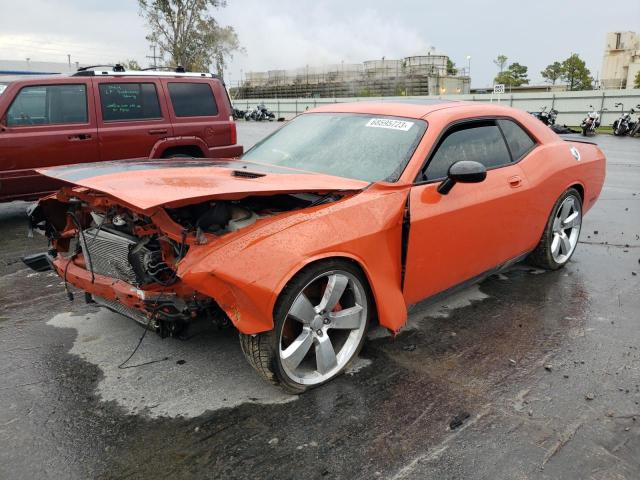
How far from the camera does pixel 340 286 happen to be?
2998 millimetres

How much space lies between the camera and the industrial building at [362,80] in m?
65.4

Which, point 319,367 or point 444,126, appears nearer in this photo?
point 319,367

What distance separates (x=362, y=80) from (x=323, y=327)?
241 ft

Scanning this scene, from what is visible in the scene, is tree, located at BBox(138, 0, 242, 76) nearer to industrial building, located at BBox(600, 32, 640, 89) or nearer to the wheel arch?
the wheel arch

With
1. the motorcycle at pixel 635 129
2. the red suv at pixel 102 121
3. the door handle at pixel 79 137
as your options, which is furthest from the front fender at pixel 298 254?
the motorcycle at pixel 635 129

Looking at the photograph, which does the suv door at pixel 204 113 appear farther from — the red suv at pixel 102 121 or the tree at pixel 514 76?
the tree at pixel 514 76

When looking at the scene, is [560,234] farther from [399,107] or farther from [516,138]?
[399,107]

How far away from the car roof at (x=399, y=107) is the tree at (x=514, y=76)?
78032 millimetres

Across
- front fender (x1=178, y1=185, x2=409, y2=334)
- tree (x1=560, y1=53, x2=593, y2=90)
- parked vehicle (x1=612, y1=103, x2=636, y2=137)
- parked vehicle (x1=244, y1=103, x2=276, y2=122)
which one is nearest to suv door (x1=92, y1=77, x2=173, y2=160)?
front fender (x1=178, y1=185, x2=409, y2=334)

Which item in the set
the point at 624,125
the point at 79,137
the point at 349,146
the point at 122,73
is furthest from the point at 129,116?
the point at 624,125

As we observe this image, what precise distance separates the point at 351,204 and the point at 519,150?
209 centimetres

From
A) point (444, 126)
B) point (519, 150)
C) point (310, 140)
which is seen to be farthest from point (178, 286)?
point (519, 150)

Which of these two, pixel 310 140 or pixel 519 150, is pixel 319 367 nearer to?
pixel 310 140

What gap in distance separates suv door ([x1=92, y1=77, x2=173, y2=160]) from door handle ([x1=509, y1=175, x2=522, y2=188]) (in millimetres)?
5289
